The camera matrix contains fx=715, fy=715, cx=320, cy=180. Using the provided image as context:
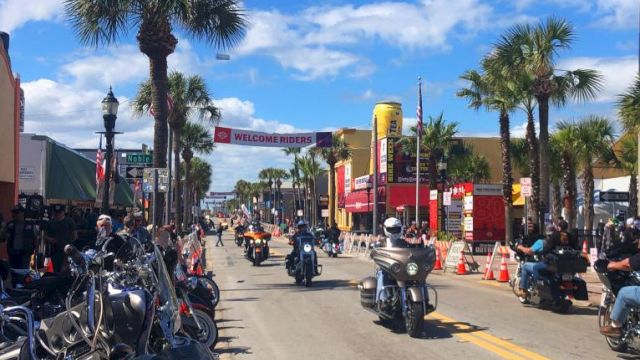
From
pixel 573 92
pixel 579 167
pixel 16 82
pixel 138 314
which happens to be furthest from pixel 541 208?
pixel 138 314

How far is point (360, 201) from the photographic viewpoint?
202 ft

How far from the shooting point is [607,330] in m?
9.03

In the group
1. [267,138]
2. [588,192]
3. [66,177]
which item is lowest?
[588,192]

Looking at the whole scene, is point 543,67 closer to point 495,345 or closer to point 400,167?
point 495,345

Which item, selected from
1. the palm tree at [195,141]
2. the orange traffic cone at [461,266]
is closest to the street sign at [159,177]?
the orange traffic cone at [461,266]

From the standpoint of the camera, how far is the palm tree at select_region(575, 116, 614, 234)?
35375 millimetres

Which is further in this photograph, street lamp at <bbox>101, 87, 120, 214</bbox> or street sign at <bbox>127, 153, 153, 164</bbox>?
street sign at <bbox>127, 153, 153, 164</bbox>

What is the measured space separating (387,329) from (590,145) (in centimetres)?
2767

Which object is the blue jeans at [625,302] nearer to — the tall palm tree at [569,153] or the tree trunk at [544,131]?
the tree trunk at [544,131]

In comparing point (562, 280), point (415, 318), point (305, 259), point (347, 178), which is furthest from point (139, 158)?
point (347, 178)

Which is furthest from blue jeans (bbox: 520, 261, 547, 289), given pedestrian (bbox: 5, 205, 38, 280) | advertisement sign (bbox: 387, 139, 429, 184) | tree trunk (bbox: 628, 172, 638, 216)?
advertisement sign (bbox: 387, 139, 429, 184)

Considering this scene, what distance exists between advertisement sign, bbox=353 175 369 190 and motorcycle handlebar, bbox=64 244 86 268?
2107 inches

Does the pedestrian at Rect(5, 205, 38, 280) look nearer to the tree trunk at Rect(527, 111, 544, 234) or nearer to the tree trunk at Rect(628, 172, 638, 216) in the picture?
the tree trunk at Rect(527, 111, 544, 234)

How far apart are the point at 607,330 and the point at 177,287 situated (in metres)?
5.38
